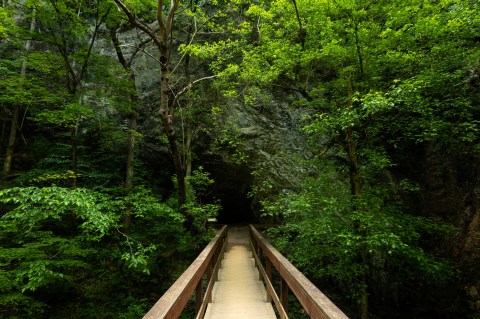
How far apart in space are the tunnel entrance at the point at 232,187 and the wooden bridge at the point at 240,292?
5181 mm

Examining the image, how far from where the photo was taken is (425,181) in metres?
8.34

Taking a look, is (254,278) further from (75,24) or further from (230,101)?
(75,24)

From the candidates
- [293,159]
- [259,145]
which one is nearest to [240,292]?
[293,159]

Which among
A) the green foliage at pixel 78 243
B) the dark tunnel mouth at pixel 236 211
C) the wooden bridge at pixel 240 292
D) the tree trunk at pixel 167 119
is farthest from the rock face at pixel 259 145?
the wooden bridge at pixel 240 292

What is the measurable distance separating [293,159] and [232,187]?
8225mm

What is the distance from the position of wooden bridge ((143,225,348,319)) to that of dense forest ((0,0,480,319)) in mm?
1200

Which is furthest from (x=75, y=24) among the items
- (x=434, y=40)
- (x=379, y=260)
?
Result: (x=379, y=260)

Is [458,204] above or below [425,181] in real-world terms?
below

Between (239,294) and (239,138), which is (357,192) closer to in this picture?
(239,294)

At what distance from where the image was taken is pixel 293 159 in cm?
738

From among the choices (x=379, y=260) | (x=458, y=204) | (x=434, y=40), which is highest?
(x=434, y=40)

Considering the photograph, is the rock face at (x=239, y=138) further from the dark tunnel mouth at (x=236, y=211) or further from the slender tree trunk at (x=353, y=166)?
the slender tree trunk at (x=353, y=166)

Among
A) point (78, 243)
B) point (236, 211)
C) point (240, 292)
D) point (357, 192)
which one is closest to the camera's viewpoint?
point (240, 292)

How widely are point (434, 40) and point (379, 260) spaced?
19.8ft
